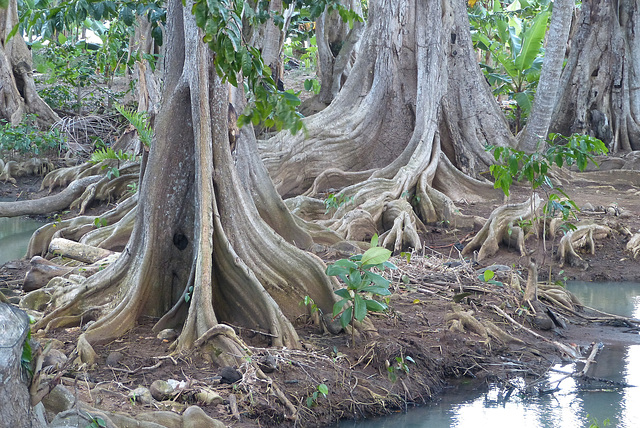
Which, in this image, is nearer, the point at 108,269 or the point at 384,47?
the point at 108,269

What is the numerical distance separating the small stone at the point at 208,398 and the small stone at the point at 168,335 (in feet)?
2.70

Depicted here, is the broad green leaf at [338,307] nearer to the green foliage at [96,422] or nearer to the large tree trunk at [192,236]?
the large tree trunk at [192,236]

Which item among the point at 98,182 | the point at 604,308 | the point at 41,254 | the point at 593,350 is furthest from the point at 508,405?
the point at 98,182

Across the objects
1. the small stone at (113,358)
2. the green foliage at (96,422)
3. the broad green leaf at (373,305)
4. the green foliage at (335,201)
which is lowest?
the small stone at (113,358)

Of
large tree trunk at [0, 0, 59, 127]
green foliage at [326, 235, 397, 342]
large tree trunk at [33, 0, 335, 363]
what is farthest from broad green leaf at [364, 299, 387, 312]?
large tree trunk at [0, 0, 59, 127]

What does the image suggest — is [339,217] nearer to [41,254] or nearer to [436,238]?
[436,238]

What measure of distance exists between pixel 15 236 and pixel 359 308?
736 cm

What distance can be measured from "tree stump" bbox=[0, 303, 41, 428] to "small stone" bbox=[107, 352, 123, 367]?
1901mm

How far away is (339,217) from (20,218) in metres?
6.20

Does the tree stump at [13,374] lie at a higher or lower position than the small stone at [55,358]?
higher

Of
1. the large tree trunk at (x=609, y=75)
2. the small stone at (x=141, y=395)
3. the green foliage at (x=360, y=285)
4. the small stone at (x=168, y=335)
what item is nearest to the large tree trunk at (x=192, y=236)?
the small stone at (x=168, y=335)

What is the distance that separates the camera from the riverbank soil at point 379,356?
12.8 feet

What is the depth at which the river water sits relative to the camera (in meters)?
4.19

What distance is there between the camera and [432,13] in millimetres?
10156
